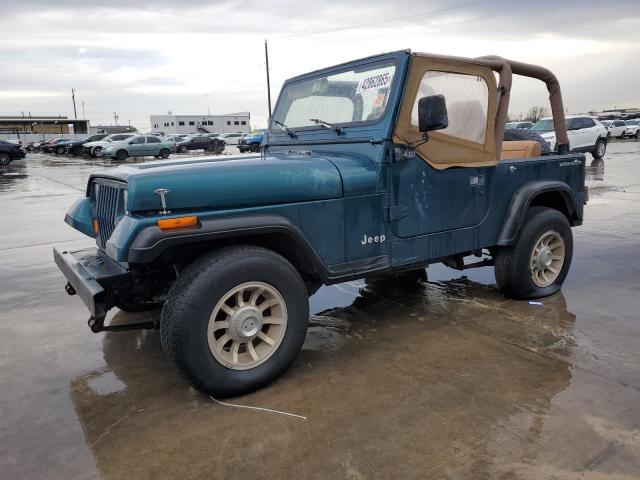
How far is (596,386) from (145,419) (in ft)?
8.70

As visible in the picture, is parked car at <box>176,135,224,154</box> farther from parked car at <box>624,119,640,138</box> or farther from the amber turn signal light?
the amber turn signal light

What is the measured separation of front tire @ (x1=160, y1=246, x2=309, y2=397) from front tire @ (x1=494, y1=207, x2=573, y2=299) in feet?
7.04

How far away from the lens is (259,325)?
3.08 metres

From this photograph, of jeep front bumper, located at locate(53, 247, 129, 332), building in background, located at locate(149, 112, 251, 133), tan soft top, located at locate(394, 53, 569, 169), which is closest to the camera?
jeep front bumper, located at locate(53, 247, 129, 332)

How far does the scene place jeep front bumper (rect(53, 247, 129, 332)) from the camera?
2.93 metres

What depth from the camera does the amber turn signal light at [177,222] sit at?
8.92 ft

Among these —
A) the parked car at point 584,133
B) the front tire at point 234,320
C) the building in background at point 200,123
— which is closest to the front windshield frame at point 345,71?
the front tire at point 234,320

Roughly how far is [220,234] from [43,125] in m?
90.2

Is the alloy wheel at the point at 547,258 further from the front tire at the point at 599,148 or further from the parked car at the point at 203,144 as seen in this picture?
the parked car at the point at 203,144

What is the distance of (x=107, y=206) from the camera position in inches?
138

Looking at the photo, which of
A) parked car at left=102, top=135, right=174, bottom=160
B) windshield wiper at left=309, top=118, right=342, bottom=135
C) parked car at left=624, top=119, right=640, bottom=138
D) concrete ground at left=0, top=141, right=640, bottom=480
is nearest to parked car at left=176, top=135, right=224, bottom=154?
parked car at left=102, top=135, right=174, bottom=160

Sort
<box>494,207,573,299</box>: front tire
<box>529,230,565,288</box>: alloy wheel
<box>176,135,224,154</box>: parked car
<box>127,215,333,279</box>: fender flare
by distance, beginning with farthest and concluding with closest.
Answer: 1. <box>176,135,224,154</box>: parked car
2. <box>529,230,565,288</box>: alloy wheel
3. <box>494,207,573,299</box>: front tire
4. <box>127,215,333,279</box>: fender flare

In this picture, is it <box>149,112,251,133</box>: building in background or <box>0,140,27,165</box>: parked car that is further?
<box>149,112,251,133</box>: building in background

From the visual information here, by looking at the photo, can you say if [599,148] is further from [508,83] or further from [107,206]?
[107,206]
